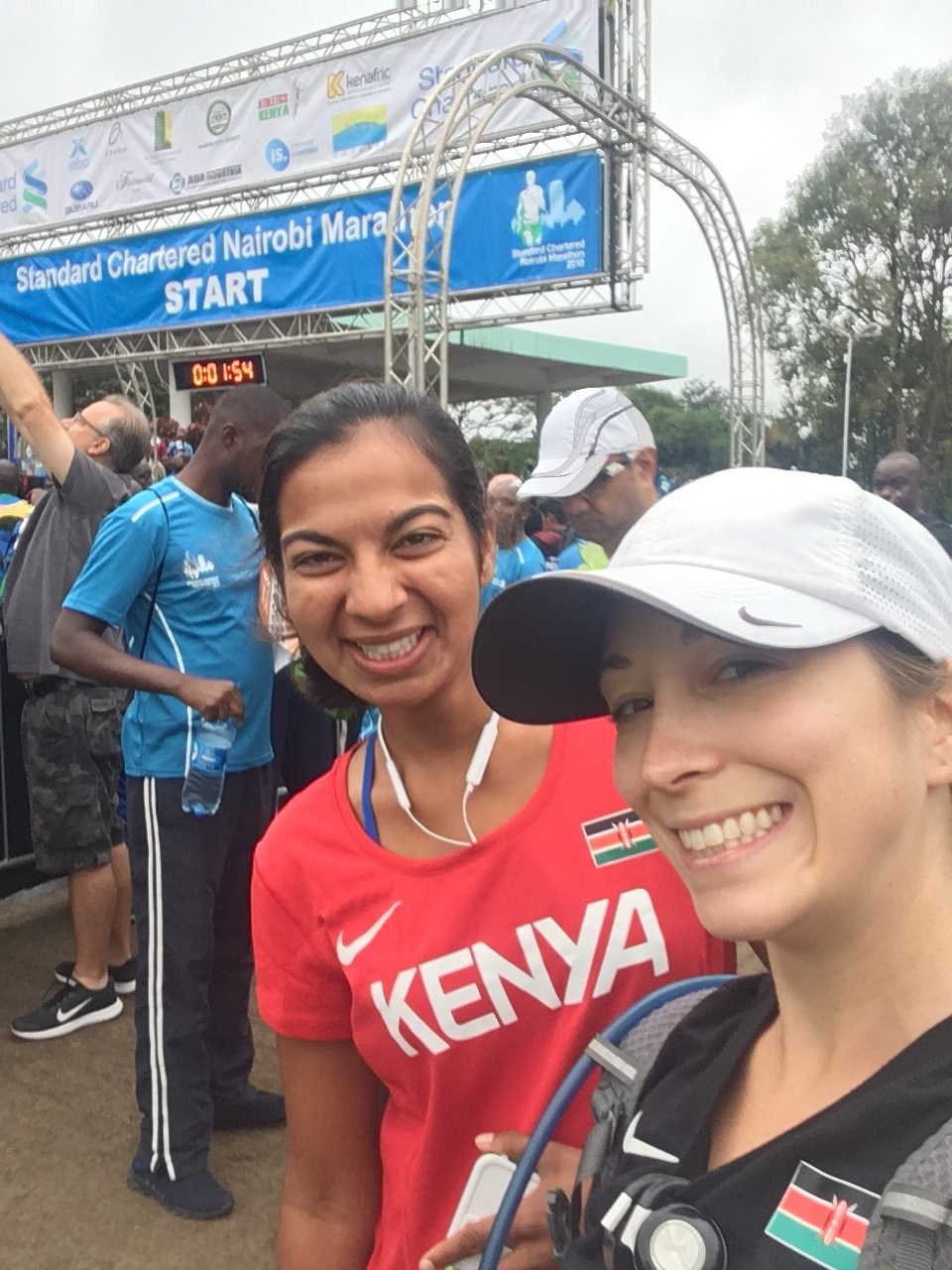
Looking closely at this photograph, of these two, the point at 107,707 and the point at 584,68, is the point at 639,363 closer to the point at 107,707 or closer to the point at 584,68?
the point at 584,68

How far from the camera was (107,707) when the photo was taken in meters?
3.95

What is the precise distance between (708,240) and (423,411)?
13.9 m

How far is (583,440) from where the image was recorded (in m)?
3.30

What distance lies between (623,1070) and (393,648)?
576 millimetres

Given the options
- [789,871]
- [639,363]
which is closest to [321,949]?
[789,871]

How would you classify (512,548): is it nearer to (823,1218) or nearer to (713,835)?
(713,835)

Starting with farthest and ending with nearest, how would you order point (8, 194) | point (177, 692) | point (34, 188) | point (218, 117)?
point (8, 194) → point (34, 188) → point (218, 117) → point (177, 692)

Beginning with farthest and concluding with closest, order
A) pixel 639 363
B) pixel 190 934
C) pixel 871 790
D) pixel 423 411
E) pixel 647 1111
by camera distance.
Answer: pixel 639 363, pixel 190 934, pixel 423 411, pixel 647 1111, pixel 871 790

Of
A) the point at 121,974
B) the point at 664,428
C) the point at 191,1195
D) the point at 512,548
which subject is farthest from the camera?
the point at 664,428

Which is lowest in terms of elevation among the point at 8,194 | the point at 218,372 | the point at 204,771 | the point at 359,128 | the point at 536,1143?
the point at 204,771

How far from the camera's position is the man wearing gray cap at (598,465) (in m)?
3.29

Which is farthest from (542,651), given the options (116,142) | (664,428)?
(664,428)

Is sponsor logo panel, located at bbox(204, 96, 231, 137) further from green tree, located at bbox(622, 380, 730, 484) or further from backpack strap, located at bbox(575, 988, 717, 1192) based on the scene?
green tree, located at bbox(622, 380, 730, 484)

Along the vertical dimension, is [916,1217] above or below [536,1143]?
above
